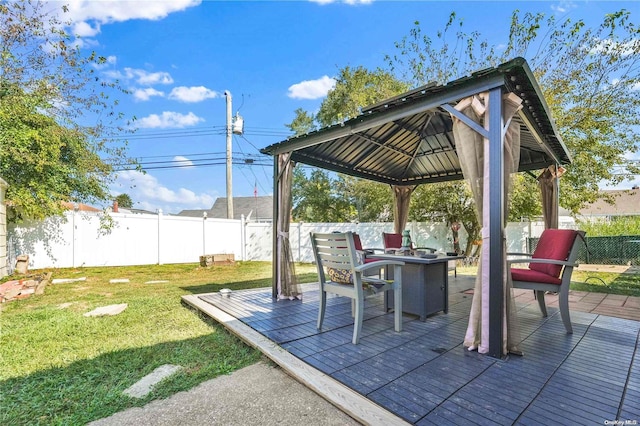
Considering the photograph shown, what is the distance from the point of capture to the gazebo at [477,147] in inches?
98.8

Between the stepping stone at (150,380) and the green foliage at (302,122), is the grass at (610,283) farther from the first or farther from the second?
the green foliage at (302,122)

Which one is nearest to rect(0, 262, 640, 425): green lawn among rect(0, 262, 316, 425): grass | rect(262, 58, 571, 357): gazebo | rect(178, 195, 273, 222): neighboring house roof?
rect(0, 262, 316, 425): grass

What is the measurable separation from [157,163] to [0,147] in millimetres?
9053

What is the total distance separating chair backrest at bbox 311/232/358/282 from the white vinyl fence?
7.84 m

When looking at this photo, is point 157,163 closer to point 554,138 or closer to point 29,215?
point 29,215

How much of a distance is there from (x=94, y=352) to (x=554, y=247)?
4854mm

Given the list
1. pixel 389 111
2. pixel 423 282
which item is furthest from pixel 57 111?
pixel 423 282

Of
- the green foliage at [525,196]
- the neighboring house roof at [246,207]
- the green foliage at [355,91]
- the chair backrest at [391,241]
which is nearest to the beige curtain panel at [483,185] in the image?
the chair backrest at [391,241]

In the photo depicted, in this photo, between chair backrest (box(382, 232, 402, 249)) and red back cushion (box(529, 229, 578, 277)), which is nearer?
red back cushion (box(529, 229, 578, 277))

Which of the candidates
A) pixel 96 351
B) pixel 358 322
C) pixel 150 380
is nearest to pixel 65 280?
pixel 96 351

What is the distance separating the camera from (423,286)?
3506mm

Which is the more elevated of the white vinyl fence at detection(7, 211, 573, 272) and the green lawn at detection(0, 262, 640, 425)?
the white vinyl fence at detection(7, 211, 573, 272)

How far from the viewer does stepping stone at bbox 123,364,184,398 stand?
2092 millimetres

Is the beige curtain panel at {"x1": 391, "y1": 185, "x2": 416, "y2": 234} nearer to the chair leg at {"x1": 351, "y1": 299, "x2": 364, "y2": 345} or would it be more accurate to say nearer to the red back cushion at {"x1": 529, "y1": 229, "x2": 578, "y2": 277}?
the red back cushion at {"x1": 529, "y1": 229, "x2": 578, "y2": 277}
